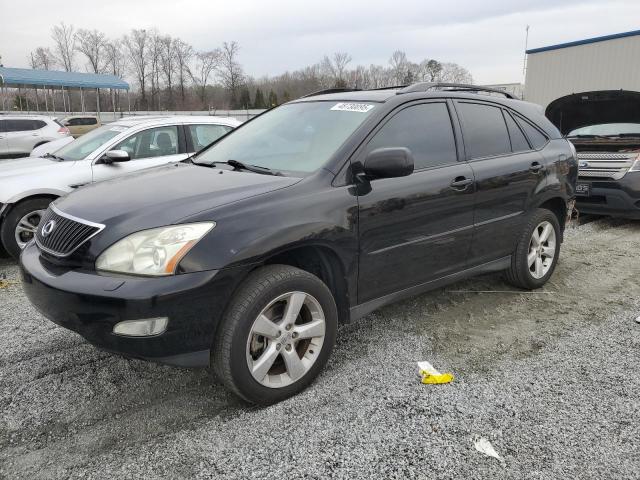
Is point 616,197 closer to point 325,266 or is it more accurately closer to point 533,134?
point 533,134

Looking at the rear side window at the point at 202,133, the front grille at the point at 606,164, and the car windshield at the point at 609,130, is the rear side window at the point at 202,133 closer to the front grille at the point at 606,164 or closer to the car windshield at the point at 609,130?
the front grille at the point at 606,164

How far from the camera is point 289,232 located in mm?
2680

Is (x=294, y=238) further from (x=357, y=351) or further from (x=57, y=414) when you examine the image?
(x=57, y=414)

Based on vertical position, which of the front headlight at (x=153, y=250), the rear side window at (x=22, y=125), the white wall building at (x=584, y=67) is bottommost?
the front headlight at (x=153, y=250)

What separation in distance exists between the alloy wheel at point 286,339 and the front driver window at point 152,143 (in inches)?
166

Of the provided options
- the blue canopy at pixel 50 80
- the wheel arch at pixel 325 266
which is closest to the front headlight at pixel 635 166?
the wheel arch at pixel 325 266

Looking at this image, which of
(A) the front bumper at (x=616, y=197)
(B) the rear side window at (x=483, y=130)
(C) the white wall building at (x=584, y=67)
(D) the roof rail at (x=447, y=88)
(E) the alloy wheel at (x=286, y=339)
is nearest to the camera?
(E) the alloy wheel at (x=286, y=339)

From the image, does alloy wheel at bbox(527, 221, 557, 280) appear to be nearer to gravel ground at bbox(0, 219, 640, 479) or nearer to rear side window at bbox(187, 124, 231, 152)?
gravel ground at bbox(0, 219, 640, 479)

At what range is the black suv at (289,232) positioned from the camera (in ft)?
7.89

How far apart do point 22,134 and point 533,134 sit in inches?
564

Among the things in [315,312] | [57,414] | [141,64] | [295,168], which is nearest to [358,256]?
[315,312]

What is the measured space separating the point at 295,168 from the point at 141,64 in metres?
71.6

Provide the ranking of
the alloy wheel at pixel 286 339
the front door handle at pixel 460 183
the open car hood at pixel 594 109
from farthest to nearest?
the open car hood at pixel 594 109 < the front door handle at pixel 460 183 < the alloy wheel at pixel 286 339

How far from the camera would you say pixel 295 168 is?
3111mm
